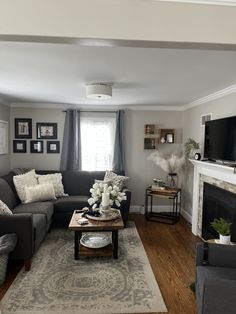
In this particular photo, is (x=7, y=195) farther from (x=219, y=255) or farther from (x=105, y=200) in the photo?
(x=219, y=255)

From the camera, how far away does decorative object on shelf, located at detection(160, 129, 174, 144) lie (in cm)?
527

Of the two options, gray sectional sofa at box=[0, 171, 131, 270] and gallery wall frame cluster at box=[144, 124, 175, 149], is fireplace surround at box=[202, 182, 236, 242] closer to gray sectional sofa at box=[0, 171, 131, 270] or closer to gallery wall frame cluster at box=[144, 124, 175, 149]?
gray sectional sofa at box=[0, 171, 131, 270]

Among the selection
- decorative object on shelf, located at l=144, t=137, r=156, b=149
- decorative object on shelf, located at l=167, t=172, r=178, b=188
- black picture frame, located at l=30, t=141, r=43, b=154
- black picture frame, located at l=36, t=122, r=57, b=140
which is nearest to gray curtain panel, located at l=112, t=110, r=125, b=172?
decorative object on shelf, located at l=144, t=137, r=156, b=149

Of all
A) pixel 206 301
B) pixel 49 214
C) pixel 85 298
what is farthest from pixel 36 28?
pixel 49 214

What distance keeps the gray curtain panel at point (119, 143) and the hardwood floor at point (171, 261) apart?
119 centimetres

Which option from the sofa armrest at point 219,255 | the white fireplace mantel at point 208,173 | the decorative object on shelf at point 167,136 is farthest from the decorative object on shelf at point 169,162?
the sofa armrest at point 219,255

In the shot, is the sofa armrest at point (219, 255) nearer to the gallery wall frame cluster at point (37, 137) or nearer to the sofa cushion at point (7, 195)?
the sofa cushion at point (7, 195)

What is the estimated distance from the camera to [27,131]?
17.0 feet

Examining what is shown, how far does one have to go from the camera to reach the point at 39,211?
3.71m

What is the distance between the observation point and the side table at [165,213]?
4734mm

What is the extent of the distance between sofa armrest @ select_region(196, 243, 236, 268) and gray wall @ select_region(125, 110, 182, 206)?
10.4 feet

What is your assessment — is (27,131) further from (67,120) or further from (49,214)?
(49,214)

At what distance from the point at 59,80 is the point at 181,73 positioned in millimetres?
1496

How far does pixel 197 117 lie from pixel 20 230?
3469 mm
